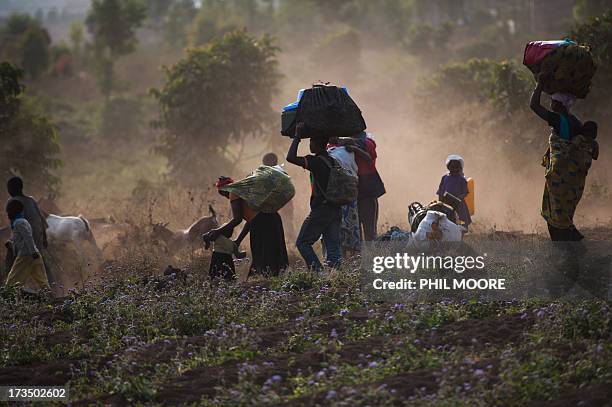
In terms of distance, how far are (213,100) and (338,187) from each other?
45.2 feet

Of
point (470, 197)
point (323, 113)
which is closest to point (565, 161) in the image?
point (323, 113)

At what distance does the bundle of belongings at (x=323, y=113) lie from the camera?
932 centimetres

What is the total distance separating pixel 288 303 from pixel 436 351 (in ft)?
6.68

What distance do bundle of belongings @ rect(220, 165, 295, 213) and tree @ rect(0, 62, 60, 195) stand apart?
973 centimetres

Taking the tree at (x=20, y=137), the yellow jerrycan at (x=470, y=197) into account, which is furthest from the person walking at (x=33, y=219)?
the tree at (x=20, y=137)

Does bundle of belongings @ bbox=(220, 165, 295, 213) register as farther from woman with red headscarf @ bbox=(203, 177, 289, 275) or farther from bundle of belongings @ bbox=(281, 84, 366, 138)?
bundle of belongings @ bbox=(281, 84, 366, 138)

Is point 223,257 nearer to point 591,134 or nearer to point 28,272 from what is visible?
point 28,272

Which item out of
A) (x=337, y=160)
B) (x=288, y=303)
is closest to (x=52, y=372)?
(x=288, y=303)

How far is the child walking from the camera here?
10.2 metres

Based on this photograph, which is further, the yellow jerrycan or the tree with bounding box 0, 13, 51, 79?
the tree with bounding box 0, 13, 51, 79

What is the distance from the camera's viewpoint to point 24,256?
10.2m

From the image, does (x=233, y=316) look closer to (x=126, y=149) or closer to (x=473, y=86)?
(x=473, y=86)

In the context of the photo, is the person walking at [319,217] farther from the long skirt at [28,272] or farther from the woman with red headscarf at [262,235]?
the long skirt at [28,272]

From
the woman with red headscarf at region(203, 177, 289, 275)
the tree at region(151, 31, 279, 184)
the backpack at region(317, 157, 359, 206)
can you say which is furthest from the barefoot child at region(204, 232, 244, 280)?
the tree at region(151, 31, 279, 184)
